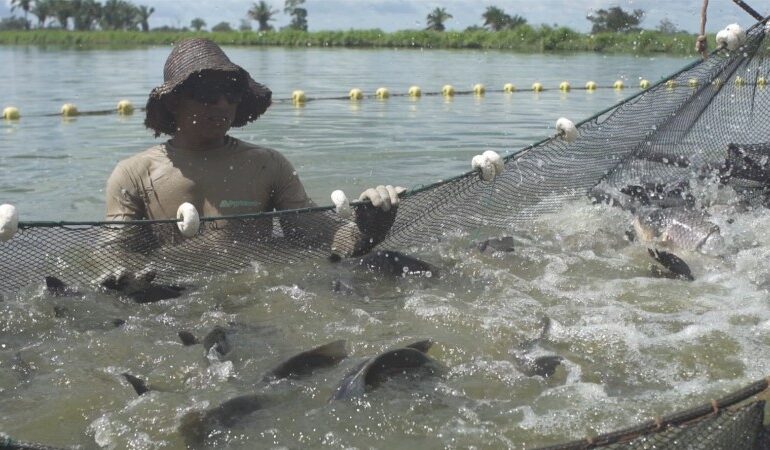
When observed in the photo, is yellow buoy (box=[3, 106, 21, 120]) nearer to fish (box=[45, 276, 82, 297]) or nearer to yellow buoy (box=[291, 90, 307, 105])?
yellow buoy (box=[291, 90, 307, 105])

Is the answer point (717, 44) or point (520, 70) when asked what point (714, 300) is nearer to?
point (717, 44)

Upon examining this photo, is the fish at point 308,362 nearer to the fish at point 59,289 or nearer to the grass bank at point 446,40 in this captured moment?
the fish at point 59,289

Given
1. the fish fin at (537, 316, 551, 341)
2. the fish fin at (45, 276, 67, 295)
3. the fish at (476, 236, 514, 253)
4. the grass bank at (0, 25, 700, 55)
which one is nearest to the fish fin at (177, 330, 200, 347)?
the fish fin at (45, 276, 67, 295)

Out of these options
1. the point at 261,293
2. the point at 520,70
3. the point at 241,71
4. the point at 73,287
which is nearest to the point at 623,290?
the point at 261,293

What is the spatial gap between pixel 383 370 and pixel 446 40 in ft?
167

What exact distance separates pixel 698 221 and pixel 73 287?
4.04m

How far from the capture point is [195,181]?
4711mm

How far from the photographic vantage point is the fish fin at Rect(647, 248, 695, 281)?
5.09m

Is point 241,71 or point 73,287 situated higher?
point 241,71

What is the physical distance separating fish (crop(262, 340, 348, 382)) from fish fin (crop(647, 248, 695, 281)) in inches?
96.5

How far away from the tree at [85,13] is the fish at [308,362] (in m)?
111

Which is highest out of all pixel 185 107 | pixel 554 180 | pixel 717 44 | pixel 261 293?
pixel 717 44

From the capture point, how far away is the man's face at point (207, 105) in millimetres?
4555

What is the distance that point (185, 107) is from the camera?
15.3ft
